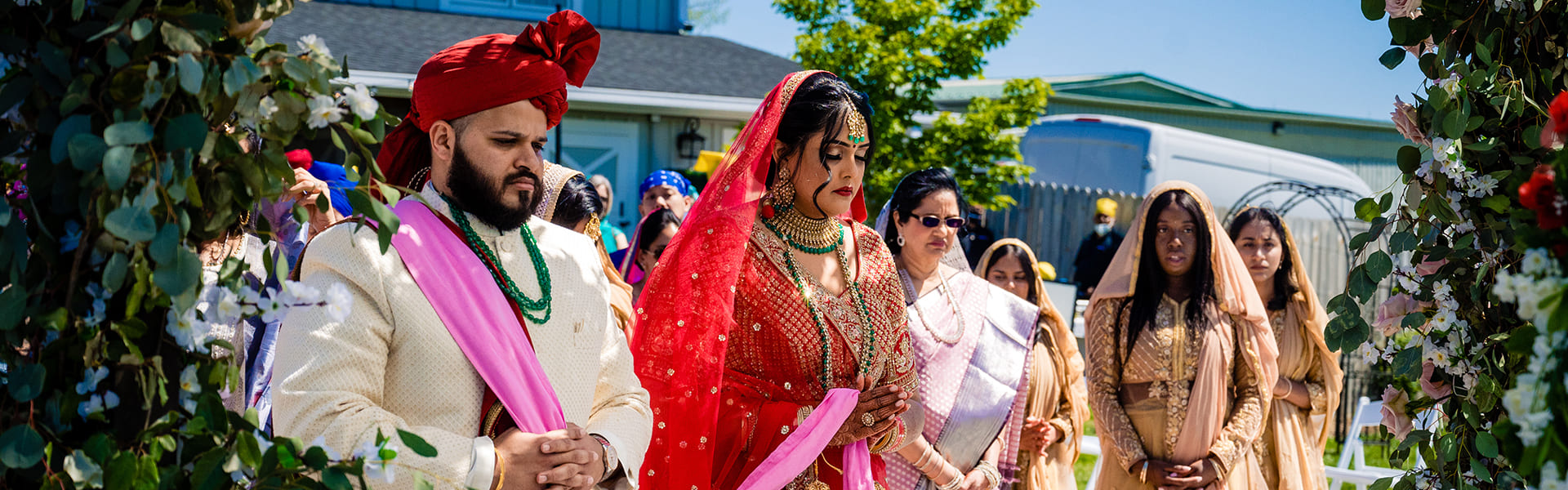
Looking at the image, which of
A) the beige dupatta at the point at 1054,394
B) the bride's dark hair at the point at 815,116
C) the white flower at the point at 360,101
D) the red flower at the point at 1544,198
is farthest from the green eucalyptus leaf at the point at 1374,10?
the beige dupatta at the point at 1054,394

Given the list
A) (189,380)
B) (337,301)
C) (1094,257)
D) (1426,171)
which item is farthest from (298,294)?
(1094,257)

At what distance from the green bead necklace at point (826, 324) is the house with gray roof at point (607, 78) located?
24.6 feet

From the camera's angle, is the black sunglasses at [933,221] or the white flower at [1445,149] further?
the black sunglasses at [933,221]

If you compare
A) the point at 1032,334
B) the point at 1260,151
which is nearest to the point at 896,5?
the point at 1260,151

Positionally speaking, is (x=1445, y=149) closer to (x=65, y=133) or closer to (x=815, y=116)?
(x=815, y=116)

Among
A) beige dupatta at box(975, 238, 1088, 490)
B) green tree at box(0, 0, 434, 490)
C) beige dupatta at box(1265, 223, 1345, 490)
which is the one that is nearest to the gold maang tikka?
beige dupatta at box(975, 238, 1088, 490)

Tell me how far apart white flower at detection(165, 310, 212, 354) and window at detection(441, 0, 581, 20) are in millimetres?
11397

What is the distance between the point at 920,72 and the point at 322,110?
982cm

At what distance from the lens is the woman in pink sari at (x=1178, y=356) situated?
3.83 m

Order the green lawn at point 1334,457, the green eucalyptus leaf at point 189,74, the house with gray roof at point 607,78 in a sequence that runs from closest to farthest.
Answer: the green eucalyptus leaf at point 189,74
the green lawn at point 1334,457
the house with gray roof at point 607,78

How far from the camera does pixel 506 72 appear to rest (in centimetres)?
208

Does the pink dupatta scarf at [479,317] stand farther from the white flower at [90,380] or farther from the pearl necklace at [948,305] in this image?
the pearl necklace at [948,305]

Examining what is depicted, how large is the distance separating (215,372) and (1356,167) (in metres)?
25.3

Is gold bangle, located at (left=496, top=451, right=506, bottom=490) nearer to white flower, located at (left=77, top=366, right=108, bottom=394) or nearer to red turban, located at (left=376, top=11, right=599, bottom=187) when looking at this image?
red turban, located at (left=376, top=11, right=599, bottom=187)
